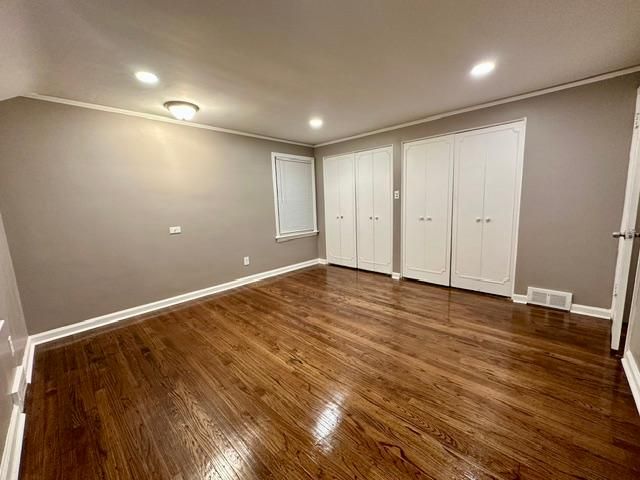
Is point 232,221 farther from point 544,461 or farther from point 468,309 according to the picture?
point 544,461

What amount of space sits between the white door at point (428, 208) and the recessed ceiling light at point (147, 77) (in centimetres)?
315

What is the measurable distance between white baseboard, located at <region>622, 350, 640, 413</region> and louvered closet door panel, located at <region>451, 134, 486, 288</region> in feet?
5.16

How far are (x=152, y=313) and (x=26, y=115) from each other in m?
2.29

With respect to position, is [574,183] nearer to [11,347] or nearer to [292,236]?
[292,236]

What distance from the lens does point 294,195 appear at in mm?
4797

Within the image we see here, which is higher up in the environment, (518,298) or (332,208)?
(332,208)

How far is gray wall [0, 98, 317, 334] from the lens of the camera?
7.89 ft

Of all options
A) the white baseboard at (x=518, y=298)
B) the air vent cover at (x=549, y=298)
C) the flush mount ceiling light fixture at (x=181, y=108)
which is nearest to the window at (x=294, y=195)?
the flush mount ceiling light fixture at (x=181, y=108)

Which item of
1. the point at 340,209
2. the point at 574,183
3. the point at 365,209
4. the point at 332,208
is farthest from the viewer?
the point at 332,208

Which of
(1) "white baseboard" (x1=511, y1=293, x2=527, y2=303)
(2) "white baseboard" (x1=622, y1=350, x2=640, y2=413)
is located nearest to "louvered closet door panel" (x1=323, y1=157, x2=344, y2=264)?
(1) "white baseboard" (x1=511, y1=293, x2=527, y2=303)

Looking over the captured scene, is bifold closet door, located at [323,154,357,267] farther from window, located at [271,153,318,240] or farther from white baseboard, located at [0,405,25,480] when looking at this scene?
white baseboard, located at [0,405,25,480]

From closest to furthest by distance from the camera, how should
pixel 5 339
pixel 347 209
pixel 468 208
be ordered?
pixel 5 339, pixel 468 208, pixel 347 209

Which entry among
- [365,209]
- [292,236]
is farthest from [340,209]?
[292,236]

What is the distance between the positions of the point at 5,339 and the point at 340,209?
13.7 ft
